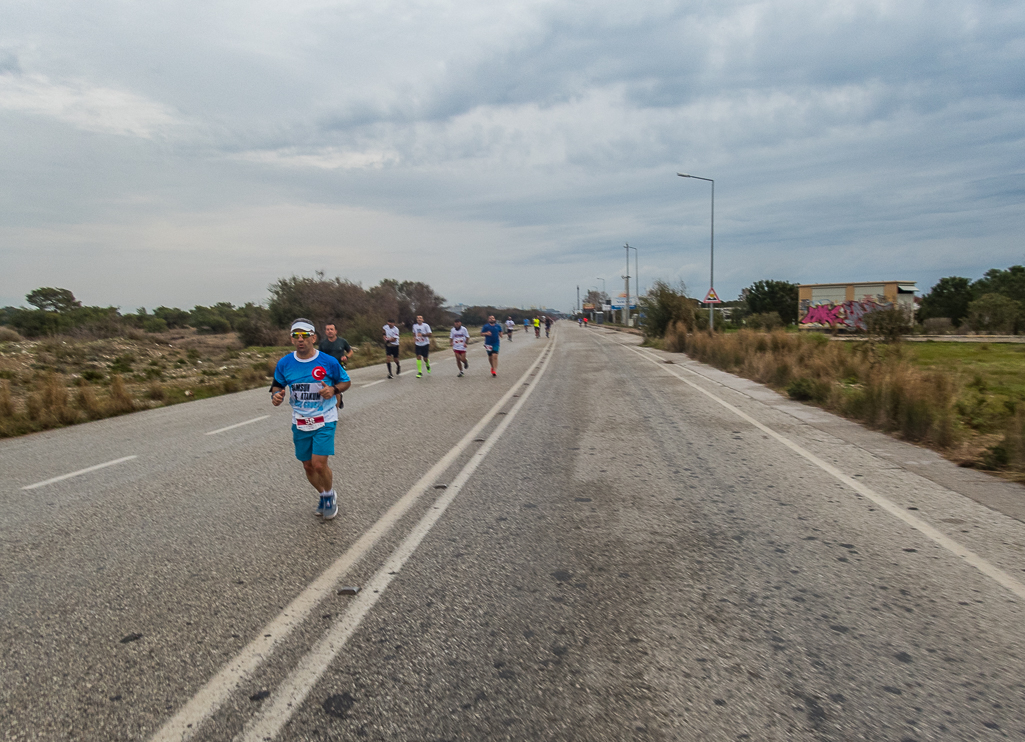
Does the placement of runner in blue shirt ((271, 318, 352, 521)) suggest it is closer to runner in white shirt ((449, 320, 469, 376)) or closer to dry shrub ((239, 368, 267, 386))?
runner in white shirt ((449, 320, 469, 376))

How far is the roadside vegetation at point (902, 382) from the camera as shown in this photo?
915 centimetres

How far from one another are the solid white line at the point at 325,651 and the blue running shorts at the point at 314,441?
1.05m

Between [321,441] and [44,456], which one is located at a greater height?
[321,441]

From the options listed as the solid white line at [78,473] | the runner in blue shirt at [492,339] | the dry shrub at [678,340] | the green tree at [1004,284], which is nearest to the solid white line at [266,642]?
the solid white line at [78,473]

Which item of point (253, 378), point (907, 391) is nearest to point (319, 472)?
point (907, 391)

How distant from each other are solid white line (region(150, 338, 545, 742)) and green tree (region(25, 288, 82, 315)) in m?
62.1

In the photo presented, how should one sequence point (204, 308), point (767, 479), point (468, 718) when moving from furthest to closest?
point (204, 308) → point (767, 479) → point (468, 718)

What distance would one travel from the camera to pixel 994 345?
113ft

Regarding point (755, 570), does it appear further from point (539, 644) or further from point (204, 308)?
point (204, 308)

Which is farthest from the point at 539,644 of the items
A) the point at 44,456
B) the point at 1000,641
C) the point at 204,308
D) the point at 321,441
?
the point at 204,308

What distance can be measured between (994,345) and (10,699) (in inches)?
1629

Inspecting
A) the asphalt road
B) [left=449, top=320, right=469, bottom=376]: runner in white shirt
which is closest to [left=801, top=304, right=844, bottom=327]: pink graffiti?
[left=449, top=320, right=469, bottom=376]: runner in white shirt

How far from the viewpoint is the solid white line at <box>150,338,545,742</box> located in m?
2.90

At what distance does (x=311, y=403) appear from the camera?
5.82 m
